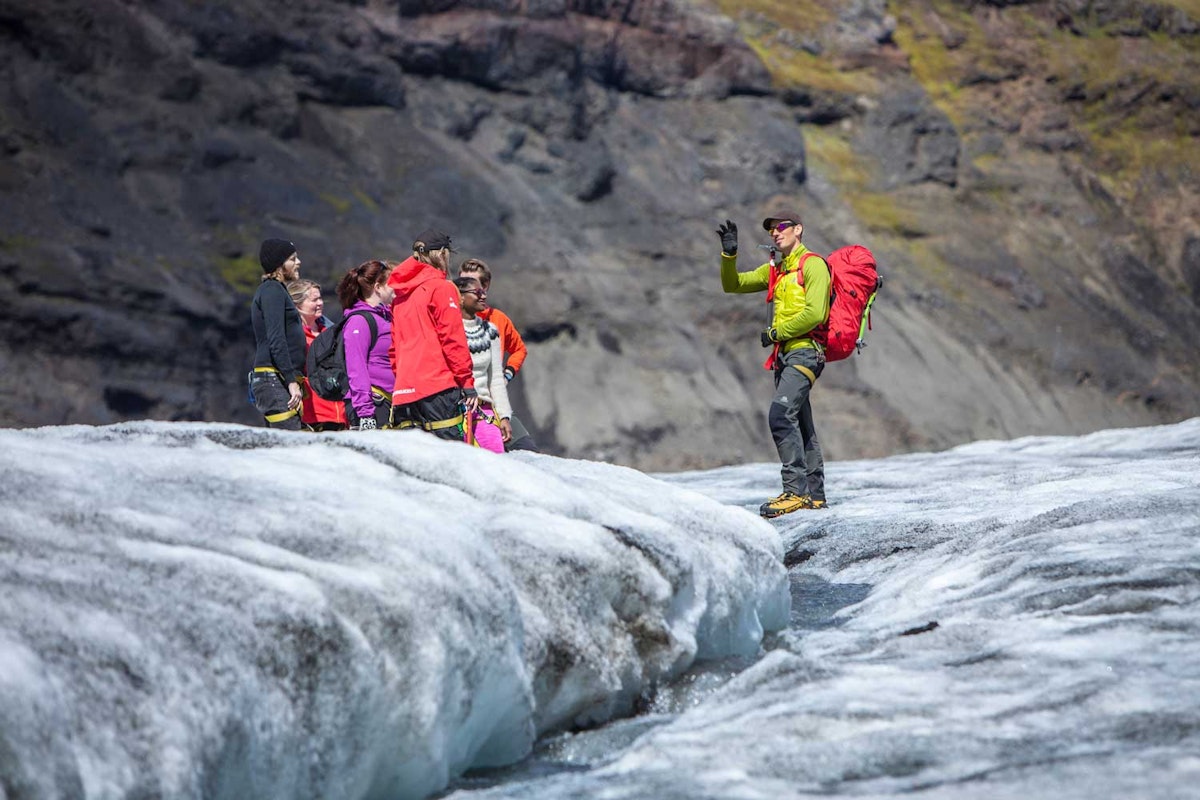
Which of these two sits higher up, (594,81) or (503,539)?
(594,81)

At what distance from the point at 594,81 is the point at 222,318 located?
15.4m

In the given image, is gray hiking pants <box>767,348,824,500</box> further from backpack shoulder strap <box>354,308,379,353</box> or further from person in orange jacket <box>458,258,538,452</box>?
backpack shoulder strap <box>354,308,379,353</box>

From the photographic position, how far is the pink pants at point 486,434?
9047 mm

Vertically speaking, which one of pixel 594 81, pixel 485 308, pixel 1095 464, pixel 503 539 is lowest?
pixel 1095 464

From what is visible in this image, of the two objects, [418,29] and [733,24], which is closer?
[418,29]

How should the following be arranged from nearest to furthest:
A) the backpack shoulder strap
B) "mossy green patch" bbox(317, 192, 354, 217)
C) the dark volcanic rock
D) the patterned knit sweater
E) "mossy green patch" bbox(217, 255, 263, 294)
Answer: the backpack shoulder strap → the patterned knit sweater → "mossy green patch" bbox(217, 255, 263, 294) → "mossy green patch" bbox(317, 192, 354, 217) → the dark volcanic rock

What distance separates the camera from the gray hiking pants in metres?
9.40

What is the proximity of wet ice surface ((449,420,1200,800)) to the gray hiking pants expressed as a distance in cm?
161

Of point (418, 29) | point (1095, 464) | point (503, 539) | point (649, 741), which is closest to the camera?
point (649, 741)

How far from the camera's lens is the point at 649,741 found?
443 cm

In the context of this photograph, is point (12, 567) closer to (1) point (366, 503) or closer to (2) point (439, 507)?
(1) point (366, 503)

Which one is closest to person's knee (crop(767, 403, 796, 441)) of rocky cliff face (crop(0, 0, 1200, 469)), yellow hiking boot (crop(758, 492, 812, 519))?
yellow hiking boot (crop(758, 492, 812, 519))

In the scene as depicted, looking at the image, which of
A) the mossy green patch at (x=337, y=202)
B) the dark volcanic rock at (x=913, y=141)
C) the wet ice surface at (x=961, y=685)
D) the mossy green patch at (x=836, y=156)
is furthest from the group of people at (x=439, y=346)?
the dark volcanic rock at (x=913, y=141)

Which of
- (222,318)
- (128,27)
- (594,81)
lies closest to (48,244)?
(222,318)
